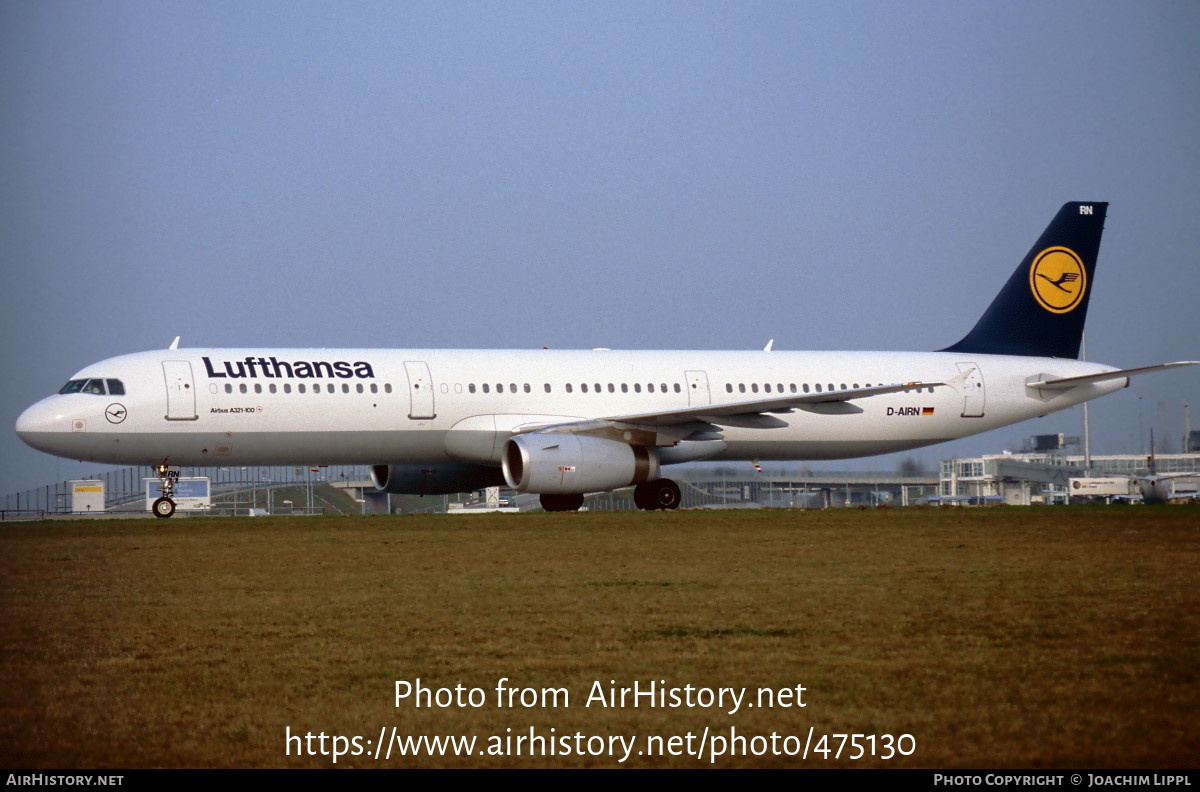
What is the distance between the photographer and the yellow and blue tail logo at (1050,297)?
33406 mm

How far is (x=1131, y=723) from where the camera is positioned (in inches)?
252

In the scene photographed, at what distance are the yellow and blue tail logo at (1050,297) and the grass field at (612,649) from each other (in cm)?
1706

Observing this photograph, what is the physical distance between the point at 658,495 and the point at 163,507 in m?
10.2

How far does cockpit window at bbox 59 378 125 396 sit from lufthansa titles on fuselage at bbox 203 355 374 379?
1.65 m

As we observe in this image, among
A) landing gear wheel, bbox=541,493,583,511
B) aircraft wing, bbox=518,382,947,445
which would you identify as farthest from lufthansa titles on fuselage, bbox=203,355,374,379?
landing gear wheel, bbox=541,493,583,511

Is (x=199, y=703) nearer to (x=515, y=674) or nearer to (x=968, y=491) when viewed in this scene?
(x=515, y=674)

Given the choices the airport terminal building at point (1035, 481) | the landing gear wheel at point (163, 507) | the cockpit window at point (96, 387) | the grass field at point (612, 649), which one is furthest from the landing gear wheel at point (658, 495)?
the airport terminal building at point (1035, 481)

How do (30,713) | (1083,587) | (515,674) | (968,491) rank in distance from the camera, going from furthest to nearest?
(968,491) < (1083,587) < (515,674) < (30,713)

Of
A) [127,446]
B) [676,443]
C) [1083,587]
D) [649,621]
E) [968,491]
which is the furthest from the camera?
[968,491]

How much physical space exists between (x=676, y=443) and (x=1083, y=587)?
16526 mm

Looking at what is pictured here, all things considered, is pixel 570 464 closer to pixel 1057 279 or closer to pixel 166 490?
pixel 166 490

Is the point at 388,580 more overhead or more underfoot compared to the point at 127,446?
more underfoot

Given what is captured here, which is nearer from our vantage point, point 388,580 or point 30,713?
point 30,713

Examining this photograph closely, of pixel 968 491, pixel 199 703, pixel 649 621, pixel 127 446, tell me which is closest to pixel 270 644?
pixel 199 703
